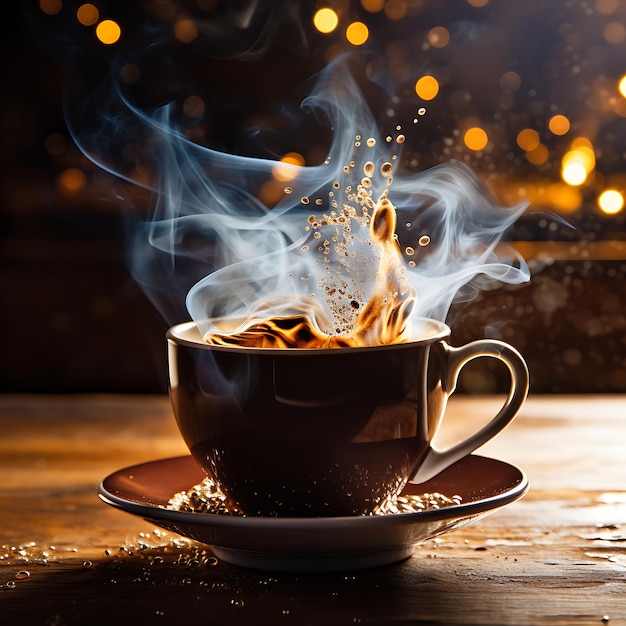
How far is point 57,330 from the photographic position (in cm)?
186

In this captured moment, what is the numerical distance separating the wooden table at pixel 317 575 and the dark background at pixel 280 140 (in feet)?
3.05

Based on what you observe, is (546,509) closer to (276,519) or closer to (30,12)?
(276,519)

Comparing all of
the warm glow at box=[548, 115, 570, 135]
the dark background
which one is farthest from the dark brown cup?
the warm glow at box=[548, 115, 570, 135]

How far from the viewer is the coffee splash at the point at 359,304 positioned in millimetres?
606

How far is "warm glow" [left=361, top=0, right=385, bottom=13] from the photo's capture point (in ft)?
5.97

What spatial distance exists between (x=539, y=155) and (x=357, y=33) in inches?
17.6

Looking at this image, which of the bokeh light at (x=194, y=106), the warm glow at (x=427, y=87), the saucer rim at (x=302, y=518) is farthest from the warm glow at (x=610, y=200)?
the saucer rim at (x=302, y=518)

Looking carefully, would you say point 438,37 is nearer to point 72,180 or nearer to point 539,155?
point 539,155

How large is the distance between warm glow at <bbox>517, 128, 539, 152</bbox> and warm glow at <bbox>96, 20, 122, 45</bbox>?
0.84m

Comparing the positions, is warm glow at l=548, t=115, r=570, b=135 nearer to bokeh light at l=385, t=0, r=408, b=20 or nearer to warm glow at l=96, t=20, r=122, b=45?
bokeh light at l=385, t=0, r=408, b=20

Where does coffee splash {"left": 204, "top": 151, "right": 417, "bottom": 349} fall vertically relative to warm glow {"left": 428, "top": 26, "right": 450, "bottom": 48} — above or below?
below

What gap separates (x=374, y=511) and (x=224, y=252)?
112cm

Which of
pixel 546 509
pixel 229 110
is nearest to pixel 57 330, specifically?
pixel 229 110

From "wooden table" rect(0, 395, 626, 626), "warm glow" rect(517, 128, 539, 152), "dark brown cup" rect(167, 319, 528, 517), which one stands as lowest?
"wooden table" rect(0, 395, 626, 626)
